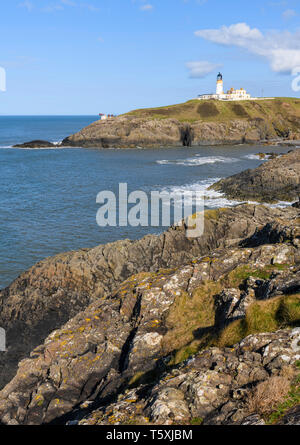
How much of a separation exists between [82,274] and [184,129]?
119407 mm

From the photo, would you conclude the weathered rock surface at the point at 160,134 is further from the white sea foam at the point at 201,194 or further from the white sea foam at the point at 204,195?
the white sea foam at the point at 204,195

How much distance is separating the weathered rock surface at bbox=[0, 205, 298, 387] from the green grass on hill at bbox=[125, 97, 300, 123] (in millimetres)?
122235

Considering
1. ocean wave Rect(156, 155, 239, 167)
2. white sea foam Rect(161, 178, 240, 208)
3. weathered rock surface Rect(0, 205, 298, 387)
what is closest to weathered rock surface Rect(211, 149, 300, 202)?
white sea foam Rect(161, 178, 240, 208)

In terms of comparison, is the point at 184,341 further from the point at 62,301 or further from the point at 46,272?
the point at 46,272

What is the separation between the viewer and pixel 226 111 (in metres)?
153

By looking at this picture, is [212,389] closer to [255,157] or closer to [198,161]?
[198,161]

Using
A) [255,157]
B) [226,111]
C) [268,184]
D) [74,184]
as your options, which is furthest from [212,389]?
[226,111]

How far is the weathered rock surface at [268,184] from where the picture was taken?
49547mm

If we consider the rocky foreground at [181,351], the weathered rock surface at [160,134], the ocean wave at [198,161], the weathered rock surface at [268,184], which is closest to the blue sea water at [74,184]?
the ocean wave at [198,161]

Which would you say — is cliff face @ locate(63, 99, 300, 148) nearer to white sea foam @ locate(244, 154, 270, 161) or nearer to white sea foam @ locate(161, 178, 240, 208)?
white sea foam @ locate(244, 154, 270, 161)
